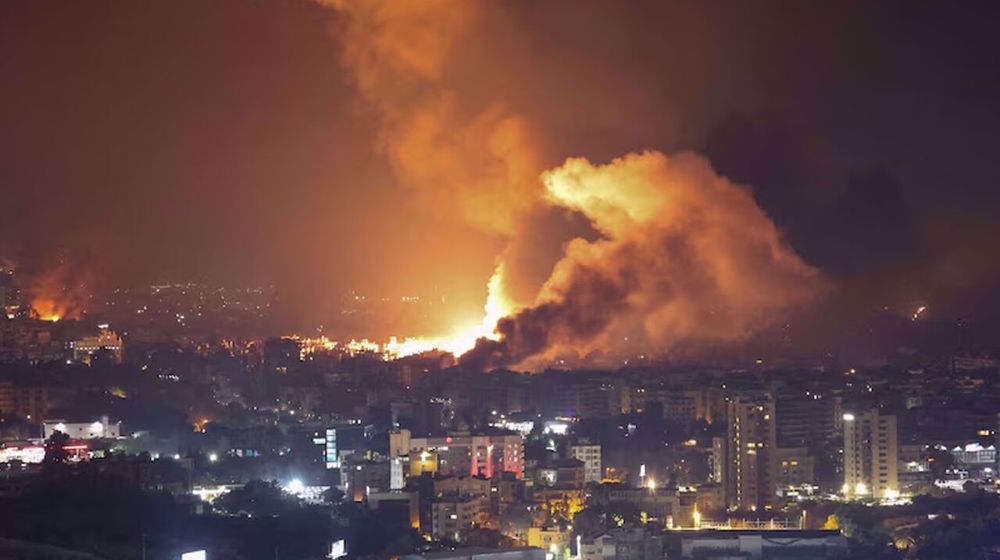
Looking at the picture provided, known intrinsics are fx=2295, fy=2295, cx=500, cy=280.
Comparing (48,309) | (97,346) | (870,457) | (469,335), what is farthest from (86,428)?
(469,335)

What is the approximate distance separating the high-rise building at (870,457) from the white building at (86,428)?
5006mm

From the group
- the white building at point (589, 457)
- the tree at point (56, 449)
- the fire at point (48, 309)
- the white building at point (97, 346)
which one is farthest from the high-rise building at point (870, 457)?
the fire at point (48, 309)

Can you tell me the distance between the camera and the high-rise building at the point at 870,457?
15586 millimetres

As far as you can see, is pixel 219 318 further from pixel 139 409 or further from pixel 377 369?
pixel 139 409

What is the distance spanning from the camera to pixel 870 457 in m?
15.8

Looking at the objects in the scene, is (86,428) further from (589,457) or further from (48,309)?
(48,309)

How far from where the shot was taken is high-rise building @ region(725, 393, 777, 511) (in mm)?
15156

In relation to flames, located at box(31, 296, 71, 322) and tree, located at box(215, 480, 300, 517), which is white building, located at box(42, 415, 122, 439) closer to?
tree, located at box(215, 480, 300, 517)

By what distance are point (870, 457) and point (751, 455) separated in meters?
0.84

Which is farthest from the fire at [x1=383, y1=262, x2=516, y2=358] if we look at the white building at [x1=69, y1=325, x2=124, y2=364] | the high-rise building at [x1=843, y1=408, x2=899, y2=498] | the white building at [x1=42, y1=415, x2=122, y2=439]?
the white building at [x1=42, y1=415, x2=122, y2=439]

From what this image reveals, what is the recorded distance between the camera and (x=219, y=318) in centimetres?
2377

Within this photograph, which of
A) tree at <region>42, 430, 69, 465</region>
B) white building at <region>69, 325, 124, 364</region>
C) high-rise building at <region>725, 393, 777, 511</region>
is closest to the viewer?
tree at <region>42, 430, 69, 465</region>

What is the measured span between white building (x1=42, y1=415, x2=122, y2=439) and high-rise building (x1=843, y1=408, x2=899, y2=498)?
5.01m

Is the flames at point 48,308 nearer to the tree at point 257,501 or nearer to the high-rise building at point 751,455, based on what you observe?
the tree at point 257,501
